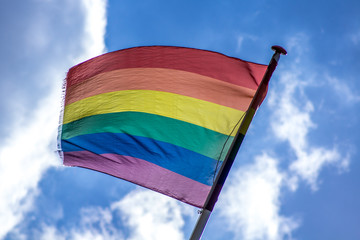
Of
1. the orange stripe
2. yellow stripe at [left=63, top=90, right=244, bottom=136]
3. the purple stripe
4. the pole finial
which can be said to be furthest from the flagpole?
the purple stripe

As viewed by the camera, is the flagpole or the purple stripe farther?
the purple stripe

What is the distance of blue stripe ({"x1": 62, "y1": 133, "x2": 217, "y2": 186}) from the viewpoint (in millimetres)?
7090

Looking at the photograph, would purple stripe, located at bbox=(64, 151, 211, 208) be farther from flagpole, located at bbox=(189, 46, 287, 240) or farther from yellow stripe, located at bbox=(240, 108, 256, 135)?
yellow stripe, located at bbox=(240, 108, 256, 135)

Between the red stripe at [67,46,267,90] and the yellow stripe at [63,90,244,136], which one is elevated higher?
the red stripe at [67,46,267,90]

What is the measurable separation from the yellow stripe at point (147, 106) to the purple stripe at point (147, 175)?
922 millimetres

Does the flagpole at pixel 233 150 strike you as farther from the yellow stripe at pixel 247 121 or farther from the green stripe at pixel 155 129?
the green stripe at pixel 155 129

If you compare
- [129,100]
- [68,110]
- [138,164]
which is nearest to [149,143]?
[138,164]

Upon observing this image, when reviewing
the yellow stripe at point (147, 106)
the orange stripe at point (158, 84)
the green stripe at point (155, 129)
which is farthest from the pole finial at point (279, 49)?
the green stripe at point (155, 129)

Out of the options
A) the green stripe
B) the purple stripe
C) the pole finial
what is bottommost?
the purple stripe

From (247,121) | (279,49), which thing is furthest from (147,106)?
(279,49)

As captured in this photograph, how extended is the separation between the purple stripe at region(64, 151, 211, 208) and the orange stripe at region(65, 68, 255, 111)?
4.30 feet

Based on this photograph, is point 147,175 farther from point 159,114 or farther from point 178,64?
point 178,64

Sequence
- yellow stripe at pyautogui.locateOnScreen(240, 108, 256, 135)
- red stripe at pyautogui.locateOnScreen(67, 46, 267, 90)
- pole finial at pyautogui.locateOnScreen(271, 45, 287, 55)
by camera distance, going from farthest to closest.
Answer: red stripe at pyautogui.locateOnScreen(67, 46, 267, 90) < pole finial at pyautogui.locateOnScreen(271, 45, 287, 55) < yellow stripe at pyautogui.locateOnScreen(240, 108, 256, 135)

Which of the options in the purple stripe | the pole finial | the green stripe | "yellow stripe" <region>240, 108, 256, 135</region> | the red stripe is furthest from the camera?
the red stripe
